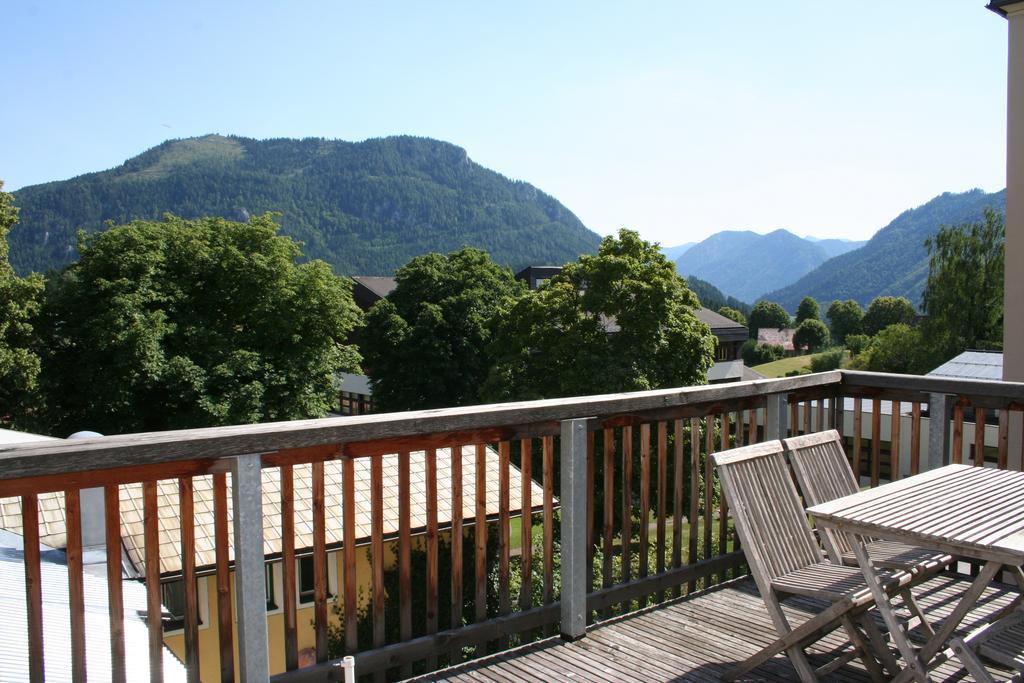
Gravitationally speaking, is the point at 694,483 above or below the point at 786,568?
above

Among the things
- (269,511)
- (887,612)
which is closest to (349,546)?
(887,612)

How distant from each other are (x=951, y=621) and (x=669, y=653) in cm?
106

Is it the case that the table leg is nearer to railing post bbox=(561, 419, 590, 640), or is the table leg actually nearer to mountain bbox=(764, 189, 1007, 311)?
railing post bbox=(561, 419, 590, 640)

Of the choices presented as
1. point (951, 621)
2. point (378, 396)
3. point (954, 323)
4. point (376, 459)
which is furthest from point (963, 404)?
point (954, 323)

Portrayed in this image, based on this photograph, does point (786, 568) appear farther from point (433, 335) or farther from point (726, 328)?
point (726, 328)

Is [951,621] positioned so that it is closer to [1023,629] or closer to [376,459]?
[1023,629]

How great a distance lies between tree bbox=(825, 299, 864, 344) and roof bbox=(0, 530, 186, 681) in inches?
3558

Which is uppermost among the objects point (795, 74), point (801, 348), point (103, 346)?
point (795, 74)

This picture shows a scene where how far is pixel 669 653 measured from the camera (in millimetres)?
3076

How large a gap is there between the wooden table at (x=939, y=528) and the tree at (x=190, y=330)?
24.9m

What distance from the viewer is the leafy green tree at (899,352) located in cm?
4575

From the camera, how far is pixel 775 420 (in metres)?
4.03

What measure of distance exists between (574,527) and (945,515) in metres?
1.33

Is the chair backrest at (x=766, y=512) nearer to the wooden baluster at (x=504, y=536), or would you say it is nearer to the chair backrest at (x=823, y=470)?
the chair backrest at (x=823, y=470)
